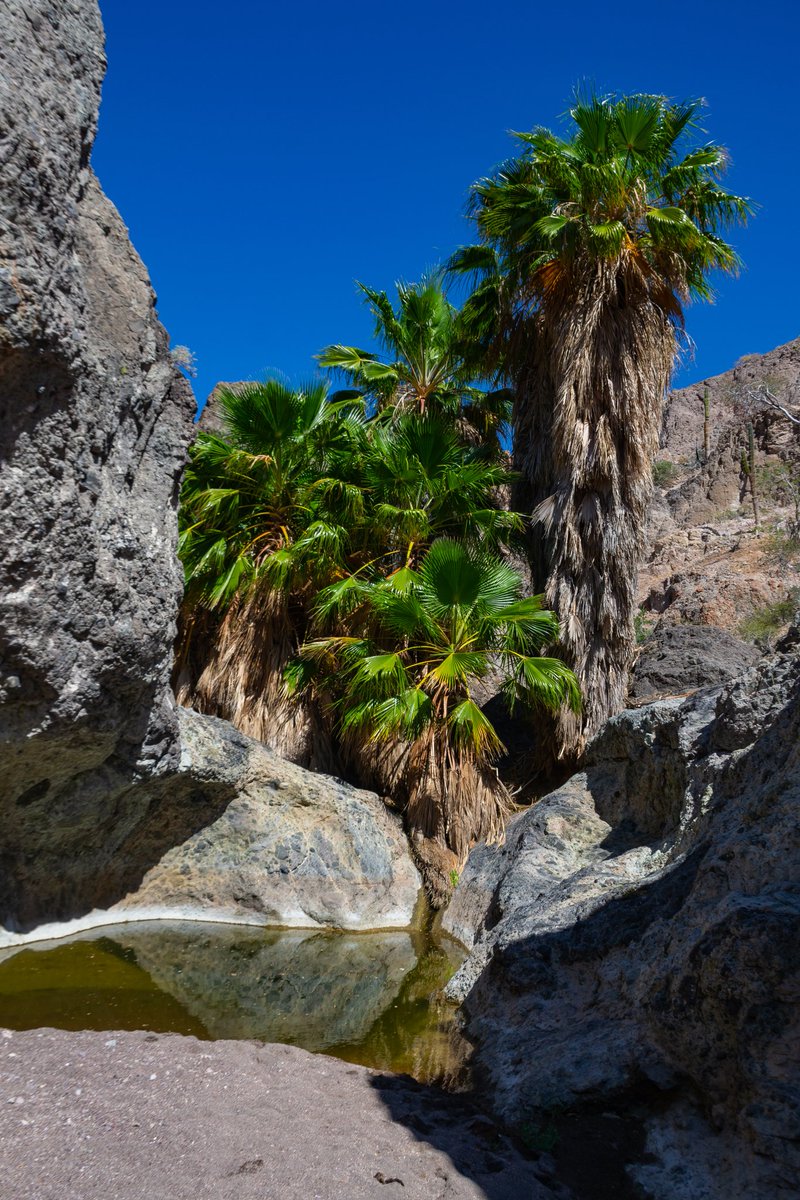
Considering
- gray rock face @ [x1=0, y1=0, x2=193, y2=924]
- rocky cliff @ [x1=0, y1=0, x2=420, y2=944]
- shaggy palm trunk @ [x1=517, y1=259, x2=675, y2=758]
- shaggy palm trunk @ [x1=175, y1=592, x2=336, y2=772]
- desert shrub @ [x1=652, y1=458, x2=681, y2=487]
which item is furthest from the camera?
desert shrub @ [x1=652, y1=458, x2=681, y2=487]

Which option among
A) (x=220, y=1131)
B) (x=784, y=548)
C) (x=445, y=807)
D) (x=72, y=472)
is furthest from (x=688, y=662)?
(x=220, y=1131)

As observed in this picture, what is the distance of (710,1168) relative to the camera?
3.53 m

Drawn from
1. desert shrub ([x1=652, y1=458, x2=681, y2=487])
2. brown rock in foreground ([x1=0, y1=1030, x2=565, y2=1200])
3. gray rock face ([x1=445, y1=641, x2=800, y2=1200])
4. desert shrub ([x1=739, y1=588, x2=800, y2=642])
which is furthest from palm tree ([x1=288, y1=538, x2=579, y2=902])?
desert shrub ([x1=652, y1=458, x2=681, y2=487])

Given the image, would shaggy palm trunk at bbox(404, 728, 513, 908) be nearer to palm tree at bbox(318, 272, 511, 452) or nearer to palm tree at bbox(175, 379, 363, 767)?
palm tree at bbox(175, 379, 363, 767)

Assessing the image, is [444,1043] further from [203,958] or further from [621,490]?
[621,490]

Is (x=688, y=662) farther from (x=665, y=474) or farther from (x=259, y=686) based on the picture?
(x=665, y=474)

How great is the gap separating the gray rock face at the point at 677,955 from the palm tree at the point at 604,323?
3.68 m

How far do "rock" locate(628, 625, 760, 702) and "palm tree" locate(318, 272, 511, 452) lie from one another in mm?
3827

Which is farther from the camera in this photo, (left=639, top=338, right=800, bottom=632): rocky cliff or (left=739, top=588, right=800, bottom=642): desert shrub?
(left=639, top=338, right=800, bottom=632): rocky cliff

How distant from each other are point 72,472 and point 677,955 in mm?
4325

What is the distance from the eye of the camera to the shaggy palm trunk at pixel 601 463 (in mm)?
10961

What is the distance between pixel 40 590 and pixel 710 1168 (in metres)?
4.60

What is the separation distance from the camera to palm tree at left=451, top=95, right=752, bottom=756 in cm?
1105

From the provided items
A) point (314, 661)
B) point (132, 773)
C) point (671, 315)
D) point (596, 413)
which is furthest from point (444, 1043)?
point (671, 315)
